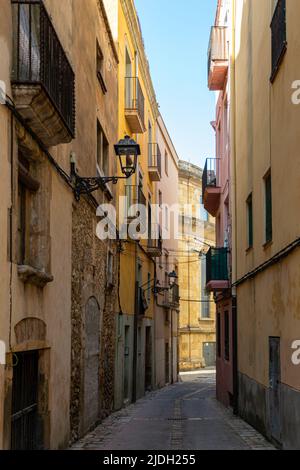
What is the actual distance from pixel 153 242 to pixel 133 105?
761 cm

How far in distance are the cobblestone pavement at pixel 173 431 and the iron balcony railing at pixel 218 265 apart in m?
3.54

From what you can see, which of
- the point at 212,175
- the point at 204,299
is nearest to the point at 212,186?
the point at 212,175

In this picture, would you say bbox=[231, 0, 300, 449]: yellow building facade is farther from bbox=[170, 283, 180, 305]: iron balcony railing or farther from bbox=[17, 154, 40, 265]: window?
bbox=[170, 283, 180, 305]: iron balcony railing

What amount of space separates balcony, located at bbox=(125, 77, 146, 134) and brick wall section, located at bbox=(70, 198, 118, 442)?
4.88 meters

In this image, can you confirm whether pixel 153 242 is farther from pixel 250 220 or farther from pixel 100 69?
pixel 100 69

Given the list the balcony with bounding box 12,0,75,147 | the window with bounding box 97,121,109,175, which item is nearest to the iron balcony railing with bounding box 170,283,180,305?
the window with bounding box 97,121,109,175

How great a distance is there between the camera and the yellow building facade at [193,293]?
41656 mm

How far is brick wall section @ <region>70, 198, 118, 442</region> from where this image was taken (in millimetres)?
11160

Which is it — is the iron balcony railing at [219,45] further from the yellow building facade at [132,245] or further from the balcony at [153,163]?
the balcony at [153,163]

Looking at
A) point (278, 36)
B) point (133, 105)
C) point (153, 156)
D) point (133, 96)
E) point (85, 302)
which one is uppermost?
point (133, 96)

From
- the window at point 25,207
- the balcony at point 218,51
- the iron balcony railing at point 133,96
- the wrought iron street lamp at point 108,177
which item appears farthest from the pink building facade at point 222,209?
the window at point 25,207

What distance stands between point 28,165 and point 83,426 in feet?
17.4

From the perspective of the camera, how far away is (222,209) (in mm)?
21422
